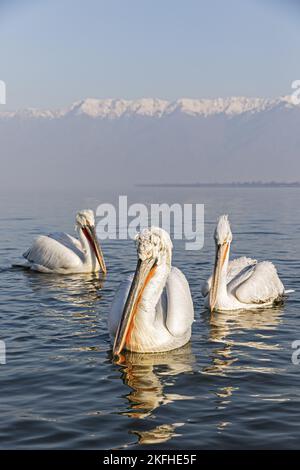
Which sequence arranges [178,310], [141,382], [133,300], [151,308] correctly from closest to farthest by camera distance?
[141,382], [133,300], [151,308], [178,310]

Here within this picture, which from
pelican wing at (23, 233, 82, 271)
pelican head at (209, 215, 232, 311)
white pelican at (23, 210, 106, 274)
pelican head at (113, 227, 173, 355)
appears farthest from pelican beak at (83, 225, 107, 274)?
pelican head at (113, 227, 173, 355)

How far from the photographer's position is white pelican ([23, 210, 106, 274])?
577 inches

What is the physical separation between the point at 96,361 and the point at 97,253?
6.88m

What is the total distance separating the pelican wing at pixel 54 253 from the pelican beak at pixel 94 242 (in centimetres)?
32

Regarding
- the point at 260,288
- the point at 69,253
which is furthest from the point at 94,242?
the point at 260,288

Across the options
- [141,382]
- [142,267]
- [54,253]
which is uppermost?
[142,267]

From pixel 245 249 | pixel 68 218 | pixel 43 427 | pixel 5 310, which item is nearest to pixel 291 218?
pixel 68 218

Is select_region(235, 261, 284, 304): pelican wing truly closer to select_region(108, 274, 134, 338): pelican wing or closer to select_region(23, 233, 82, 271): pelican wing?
select_region(108, 274, 134, 338): pelican wing

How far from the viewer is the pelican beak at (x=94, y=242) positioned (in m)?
14.8

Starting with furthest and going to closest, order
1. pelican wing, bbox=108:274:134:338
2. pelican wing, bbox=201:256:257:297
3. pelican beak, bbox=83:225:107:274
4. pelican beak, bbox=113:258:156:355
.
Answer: pelican beak, bbox=83:225:107:274
pelican wing, bbox=201:256:257:297
pelican wing, bbox=108:274:134:338
pelican beak, bbox=113:258:156:355

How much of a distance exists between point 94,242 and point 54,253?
0.84 meters

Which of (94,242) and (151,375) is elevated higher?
(94,242)

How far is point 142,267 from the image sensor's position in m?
8.00

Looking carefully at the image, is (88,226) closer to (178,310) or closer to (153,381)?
(178,310)
